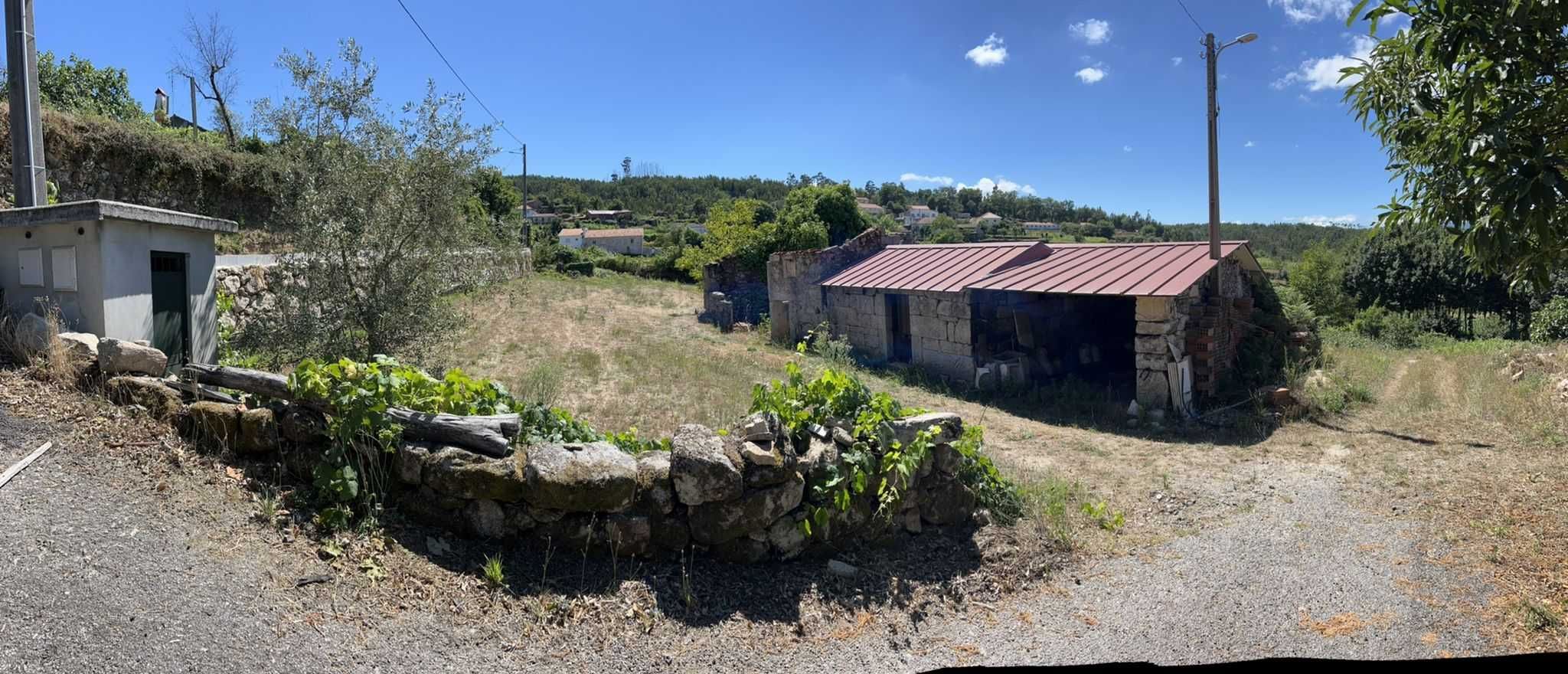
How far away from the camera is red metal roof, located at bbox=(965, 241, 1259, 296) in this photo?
12.2m

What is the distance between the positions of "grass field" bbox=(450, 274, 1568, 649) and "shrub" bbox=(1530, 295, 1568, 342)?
12.1 feet

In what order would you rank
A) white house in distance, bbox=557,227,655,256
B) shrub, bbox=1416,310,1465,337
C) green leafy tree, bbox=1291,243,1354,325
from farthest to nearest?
white house in distance, bbox=557,227,655,256 → green leafy tree, bbox=1291,243,1354,325 → shrub, bbox=1416,310,1465,337

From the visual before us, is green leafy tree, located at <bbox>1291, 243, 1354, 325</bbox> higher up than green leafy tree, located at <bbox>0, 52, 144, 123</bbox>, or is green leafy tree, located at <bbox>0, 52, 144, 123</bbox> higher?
green leafy tree, located at <bbox>0, 52, 144, 123</bbox>

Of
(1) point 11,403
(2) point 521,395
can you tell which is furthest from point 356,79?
(1) point 11,403

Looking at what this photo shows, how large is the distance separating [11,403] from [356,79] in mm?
5606

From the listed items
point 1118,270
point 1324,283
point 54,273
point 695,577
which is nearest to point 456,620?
point 695,577

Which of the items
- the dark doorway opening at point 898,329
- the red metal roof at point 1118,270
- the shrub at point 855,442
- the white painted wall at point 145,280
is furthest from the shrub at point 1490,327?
the white painted wall at point 145,280

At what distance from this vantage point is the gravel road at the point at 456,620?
11.5ft

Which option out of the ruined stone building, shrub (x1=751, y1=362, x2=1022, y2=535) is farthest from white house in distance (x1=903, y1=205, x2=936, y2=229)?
shrub (x1=751, y1=362, x2=1022, y2=535)

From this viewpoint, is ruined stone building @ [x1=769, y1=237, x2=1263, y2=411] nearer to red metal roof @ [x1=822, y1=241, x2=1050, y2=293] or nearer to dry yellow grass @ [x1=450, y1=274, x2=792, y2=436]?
red metal roof @ [x1=822, y1=241, x2=1050, y2=293]

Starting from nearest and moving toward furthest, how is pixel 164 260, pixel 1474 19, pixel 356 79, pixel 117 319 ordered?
pixel 1474 19
pixel 117 319
pixel 164 260
pixel 356 79

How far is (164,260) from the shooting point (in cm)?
680

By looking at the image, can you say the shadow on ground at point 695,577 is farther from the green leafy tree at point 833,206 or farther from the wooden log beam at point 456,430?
the green leafy tree at point 833,206

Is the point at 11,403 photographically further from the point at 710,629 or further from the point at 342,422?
the point at 710,629
